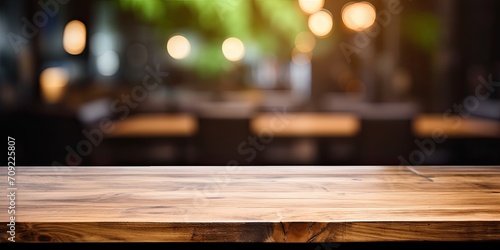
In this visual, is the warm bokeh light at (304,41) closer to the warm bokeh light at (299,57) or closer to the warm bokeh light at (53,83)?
the warm bokeh light at (299,57)

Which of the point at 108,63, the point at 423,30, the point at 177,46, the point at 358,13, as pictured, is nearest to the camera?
the point at 358,13

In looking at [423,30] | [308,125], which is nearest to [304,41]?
[423,30]

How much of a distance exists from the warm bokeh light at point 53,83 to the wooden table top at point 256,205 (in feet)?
15.1

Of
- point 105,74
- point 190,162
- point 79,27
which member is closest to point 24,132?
point 79,27

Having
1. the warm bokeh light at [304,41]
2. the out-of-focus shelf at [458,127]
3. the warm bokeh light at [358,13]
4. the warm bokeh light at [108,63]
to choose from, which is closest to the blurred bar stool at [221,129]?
the warm bokeh light at [358,13]

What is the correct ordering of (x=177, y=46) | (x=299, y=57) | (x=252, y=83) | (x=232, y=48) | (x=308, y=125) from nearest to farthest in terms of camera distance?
(x=177, y=46), (x=308, y=125), (x=232, y=48), (x=252, y=83), (x=299, y=57)

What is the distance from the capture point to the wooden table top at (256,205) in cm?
114

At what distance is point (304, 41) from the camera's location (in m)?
8.38

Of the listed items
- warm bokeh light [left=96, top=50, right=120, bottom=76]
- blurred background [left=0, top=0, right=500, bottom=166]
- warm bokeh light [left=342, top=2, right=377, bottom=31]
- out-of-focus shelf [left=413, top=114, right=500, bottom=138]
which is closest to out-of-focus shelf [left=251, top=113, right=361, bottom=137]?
blurred background [left=0, top=0, right=500, bottom=166]

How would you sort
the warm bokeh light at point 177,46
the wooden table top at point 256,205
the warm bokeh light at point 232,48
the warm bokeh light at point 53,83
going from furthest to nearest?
the warm bokeh light at point 53,83 → the warm bokeh light at point 232,48 → the warm bokeh light at point 177,46 → the wooden table top at point 256,205

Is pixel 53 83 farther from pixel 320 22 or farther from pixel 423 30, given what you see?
pixel 423 30

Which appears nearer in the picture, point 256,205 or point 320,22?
point 256,205

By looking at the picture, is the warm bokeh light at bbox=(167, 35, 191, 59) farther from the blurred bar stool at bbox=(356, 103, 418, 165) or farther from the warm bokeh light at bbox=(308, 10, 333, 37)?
the blurred bar stool at bbox=(356, 103, 418, 165)

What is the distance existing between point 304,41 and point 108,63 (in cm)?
299
